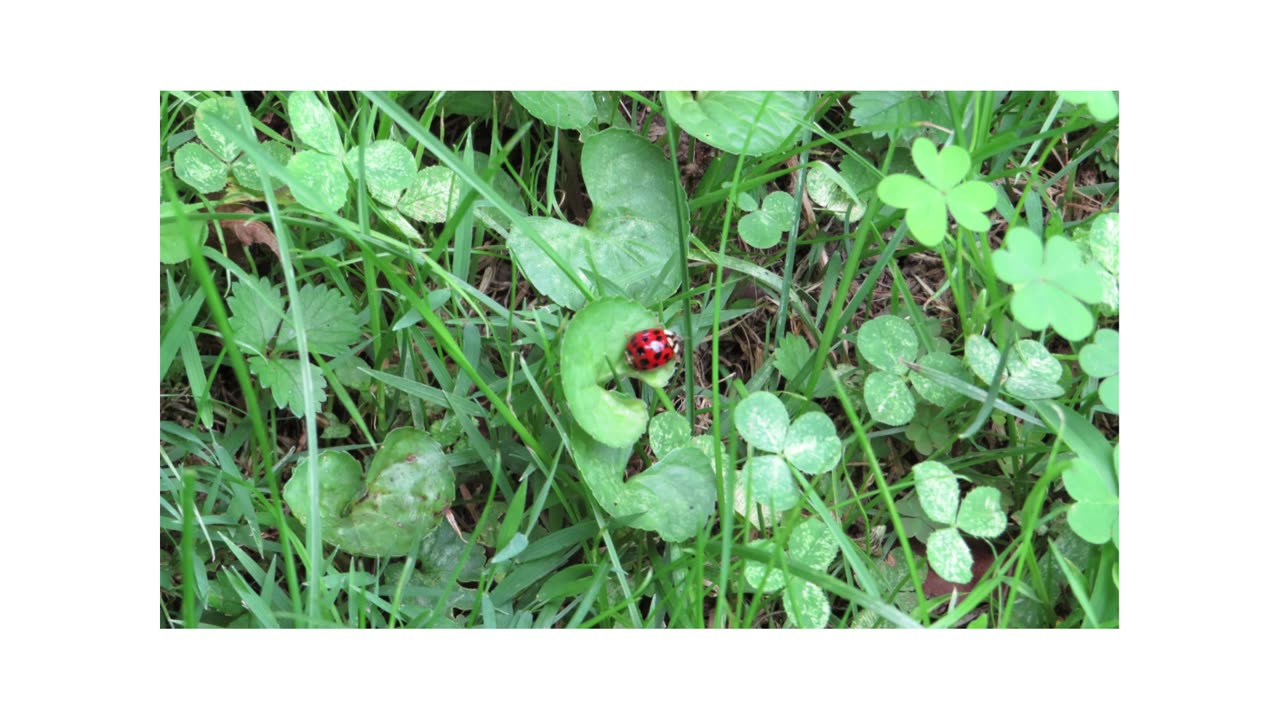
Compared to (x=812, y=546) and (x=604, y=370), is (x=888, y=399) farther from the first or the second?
(x=604, y=370)

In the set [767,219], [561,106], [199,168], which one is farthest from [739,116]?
[199,168]

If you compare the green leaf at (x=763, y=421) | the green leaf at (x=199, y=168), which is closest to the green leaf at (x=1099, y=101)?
the green leaf at (x=763, y=421)

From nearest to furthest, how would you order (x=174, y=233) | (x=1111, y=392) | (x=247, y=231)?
1. (x=1111, y=392)
2. (x=174, y=233)
3. (x=247, y=231)

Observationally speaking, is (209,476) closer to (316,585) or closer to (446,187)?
(316,585)

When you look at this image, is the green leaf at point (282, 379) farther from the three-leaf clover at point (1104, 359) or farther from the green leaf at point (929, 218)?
the three-leaf clover at point (1104, 359)
